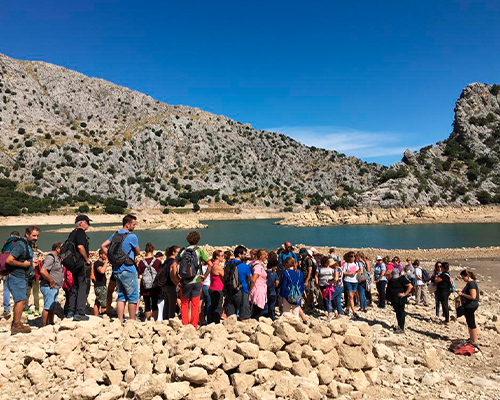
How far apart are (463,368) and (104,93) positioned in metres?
163

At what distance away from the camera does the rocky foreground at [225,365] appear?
4.98 metres

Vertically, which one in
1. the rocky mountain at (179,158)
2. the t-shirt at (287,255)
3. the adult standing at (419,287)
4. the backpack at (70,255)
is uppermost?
the rocky mountain at (179,158)

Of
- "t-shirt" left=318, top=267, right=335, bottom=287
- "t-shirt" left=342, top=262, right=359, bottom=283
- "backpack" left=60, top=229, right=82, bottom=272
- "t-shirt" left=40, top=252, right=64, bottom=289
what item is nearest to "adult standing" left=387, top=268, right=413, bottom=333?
"t-shirt" left=342, top=262, right=359, bottom=283

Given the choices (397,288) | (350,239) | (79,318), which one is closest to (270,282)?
(397,288)

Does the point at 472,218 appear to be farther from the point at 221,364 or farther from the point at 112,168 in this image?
the point at 112,168

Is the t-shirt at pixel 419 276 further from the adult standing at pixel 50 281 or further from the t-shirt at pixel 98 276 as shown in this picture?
the adult standing at pixel 50 281

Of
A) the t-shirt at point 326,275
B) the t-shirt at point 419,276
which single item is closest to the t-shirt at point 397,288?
the t-shirt at point 326,275

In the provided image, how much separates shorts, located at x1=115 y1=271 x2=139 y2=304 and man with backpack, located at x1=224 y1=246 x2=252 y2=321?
194cm

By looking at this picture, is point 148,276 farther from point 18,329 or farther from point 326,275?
point 326,275

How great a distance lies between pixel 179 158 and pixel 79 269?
130 meters

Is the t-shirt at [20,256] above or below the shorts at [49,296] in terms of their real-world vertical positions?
above

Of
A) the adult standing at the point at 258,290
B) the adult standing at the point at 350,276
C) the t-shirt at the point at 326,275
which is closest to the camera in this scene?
the adult standing at the point at 258,290

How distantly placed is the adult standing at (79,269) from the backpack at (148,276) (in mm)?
1273

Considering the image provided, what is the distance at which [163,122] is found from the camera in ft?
457
